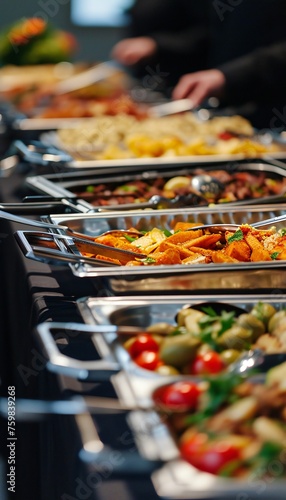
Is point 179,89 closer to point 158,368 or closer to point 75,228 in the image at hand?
point 75,228

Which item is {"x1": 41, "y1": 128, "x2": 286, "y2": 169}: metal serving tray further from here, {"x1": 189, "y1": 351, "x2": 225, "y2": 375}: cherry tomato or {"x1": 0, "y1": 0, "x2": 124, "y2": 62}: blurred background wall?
{"x1": 0, "y1": 0, "x2": 124, "y2": 62}: blurred background wall

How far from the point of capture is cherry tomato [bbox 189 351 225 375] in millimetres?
938

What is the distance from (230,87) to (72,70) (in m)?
2.16

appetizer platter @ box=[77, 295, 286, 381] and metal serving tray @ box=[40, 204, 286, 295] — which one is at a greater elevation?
metal serving tray @ box=[40, 204, 286, 295]

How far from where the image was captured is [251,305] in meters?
1.14

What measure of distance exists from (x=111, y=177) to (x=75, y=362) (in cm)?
136

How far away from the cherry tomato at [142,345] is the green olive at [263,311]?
0.54ft

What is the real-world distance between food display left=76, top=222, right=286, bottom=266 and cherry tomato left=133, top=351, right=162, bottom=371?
0.35m

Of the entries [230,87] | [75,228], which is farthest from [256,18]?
[75,228]

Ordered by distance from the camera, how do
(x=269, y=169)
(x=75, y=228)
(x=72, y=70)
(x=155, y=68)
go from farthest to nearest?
(x=72, y=70) < (x=155, y=68) < (x=269, y=169) < (x=75, y=228)

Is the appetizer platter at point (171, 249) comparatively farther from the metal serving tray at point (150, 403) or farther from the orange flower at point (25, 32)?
the orange flower at point (25, 32)

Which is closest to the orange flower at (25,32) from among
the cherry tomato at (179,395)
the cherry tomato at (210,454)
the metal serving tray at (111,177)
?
the metal serving tray at (111,177)

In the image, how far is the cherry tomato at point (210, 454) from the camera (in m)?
0.75

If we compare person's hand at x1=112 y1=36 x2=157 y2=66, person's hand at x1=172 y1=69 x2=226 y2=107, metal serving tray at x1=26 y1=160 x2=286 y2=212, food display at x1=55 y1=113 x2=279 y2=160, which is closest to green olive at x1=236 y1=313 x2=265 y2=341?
metal serving tray at x1=26 y1=160 x2=286 y2=212
